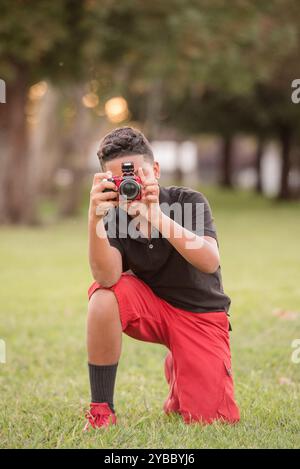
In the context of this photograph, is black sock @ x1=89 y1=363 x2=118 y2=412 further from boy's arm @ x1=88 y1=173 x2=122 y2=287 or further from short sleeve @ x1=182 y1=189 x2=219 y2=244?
short sleeve @ x1=182 y1=189 x2=219 y2=244

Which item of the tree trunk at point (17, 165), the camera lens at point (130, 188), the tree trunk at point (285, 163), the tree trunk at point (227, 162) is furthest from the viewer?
the tree trunk at point (227, 162)

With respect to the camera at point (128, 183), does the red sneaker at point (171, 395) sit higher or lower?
lower

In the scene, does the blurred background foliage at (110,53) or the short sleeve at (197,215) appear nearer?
the short sleeve at (197,215)

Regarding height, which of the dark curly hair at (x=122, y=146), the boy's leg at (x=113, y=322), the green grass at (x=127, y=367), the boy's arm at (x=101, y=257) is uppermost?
the dark curly hair at (x=122, y=146)

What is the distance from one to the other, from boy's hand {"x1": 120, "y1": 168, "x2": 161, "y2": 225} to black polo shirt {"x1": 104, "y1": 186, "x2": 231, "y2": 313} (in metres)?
0.24

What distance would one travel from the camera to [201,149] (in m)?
65.0

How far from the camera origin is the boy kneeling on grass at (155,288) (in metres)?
2.98

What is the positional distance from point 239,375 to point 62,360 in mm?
1177

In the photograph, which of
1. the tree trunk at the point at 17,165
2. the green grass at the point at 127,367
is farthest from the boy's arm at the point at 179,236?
the tree trunk at the point at 17,165

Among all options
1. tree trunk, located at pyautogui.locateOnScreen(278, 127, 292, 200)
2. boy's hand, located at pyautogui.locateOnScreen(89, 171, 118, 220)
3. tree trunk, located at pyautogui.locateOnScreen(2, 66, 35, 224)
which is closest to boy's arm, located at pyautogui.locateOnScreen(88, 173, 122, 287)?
boy's hand, located at pyautogui.locateOnScreen(89, 171, 118, 220)

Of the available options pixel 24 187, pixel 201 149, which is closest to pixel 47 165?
pixel 24 187

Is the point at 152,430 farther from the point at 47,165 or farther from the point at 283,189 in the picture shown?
the point at 47,165

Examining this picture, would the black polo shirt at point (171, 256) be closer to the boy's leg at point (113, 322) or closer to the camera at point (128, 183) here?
the boy's leg at point (113, 322)

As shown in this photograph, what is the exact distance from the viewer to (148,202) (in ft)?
9.55
